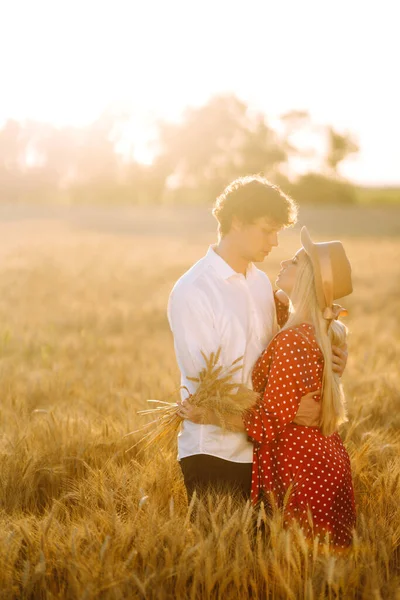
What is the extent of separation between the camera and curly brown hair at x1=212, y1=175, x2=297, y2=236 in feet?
11.0

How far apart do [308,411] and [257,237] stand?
2.55ft

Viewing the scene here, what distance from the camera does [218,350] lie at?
3219 mm

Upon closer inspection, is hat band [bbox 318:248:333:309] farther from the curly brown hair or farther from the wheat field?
the wheat field

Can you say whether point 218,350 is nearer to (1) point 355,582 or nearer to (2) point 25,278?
(1) point 355,582

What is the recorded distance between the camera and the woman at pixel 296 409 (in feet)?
10.6

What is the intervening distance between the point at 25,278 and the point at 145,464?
10.5m

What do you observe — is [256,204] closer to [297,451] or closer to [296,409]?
[296,409]

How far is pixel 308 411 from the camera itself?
332 centimetres

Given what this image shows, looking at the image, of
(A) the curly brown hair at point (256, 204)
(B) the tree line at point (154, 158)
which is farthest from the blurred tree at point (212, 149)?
(A) the curly brown hair at point (256, 204)

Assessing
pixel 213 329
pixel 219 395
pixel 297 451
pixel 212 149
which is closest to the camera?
pixel 219 395

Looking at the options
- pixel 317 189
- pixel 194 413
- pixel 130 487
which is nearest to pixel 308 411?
pixel 194 413

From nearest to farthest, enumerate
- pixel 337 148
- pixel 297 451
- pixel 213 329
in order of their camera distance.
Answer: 1. pixel 297 451
2. pixel 213 329
3. pixel 337 148

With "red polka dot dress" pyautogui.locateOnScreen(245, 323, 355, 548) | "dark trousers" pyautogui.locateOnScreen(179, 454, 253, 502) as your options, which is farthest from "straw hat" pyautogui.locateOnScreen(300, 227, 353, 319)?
"dark trousers" pyautogui.locateOnScreen(179, 454, 253, 502)

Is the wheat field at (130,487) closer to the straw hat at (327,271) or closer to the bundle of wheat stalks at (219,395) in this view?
the bundle of wheat stalks at (219,395)
